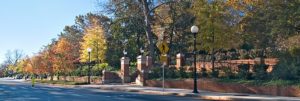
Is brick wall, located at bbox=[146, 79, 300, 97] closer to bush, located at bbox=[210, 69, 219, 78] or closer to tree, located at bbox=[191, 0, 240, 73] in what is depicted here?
bush, located at bbox=[210, 69, 219, 78]

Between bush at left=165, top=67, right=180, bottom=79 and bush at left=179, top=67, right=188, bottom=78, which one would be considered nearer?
bush at left=179, top=67, right=188, bottom=78

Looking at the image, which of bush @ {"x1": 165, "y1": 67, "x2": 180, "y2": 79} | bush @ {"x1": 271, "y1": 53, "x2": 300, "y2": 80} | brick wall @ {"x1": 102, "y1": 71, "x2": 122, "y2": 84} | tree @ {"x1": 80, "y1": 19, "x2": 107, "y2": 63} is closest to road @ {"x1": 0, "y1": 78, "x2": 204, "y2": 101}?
bush @ {"x1": 271, "y1": 53, "x2": 300, "y2": 80}

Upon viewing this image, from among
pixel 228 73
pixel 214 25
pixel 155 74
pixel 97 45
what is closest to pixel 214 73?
pixel 228 73

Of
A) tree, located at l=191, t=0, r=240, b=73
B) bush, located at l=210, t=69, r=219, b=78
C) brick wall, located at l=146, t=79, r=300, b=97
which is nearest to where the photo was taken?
brick wall, located at l=146, t=79, r=300, b=97

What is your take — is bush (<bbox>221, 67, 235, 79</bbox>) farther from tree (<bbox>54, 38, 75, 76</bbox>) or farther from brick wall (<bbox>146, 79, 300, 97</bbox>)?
tree (<bbox>54, 38, 75, 76</bbox>)

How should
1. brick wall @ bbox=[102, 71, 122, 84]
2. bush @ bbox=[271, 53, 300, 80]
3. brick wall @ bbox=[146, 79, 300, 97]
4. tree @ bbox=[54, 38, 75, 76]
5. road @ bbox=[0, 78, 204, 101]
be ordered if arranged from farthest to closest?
1. tree @ bbox=[54, 38, 75, 76]
2. brick wall @ bbox=[102, 71, 122, 84]
3. bush @ bbox=[271, 53, 300, 80]
4. brick wall @ bbox=[146, 79, 300, 97]
5. road @ bbox=[0, 78, 204, 101]

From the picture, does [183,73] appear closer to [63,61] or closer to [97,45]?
[97,45]

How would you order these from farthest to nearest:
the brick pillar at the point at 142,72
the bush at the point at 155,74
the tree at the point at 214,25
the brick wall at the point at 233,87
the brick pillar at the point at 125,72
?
the brick pillar at the point at 125,72
the bush at the point at 155,74
the brick pillar at the point at 142,72
the tree at the point at 214,25
the brick wall at the point at 233,87

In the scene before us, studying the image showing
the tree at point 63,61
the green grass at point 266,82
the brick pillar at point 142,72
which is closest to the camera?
the green grass at point 266,82

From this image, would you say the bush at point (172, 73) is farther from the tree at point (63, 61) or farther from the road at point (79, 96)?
the tree at point (63, 61)

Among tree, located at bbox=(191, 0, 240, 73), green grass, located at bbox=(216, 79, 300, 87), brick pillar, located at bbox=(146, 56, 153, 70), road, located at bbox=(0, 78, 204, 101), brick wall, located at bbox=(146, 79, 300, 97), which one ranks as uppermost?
tree, located at bbox=(191, 0, 240, 73)

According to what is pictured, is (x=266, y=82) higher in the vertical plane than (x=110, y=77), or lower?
lower

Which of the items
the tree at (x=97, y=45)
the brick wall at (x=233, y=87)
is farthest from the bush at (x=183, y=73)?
the tree at (x=97, y=45)

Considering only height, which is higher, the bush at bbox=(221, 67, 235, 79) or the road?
the bush at bbox=(221, 67, 235, 79)
